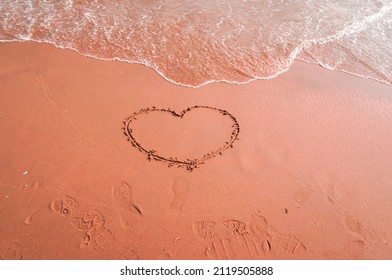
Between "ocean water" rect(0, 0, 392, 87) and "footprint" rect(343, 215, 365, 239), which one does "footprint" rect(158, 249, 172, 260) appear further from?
"ocean water" rect(0, 0, 392, 87)

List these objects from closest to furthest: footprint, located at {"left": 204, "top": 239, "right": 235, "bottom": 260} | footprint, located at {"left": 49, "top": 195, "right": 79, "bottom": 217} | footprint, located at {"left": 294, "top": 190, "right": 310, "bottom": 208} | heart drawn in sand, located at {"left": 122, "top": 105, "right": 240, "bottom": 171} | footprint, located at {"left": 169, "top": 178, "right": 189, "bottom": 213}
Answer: footprint, located at {"left": 204, "top": 239, "right": 235, "bottom": 260} < footprint, located at {"left": 49, "top": 195, "right": 79, "bottom": 217} < footprint, located at {"left": 169, "top": 178, "right": 189, "bottom": 213} < footprint, located at {"left": 294, "top": 190, "right": 310, "bottom": 208} < heart drawn in sand, located at {"left": 122, "top": 105, "right": 240, "bottom": 171}

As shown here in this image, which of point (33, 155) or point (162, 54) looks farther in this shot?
point (162, 54)

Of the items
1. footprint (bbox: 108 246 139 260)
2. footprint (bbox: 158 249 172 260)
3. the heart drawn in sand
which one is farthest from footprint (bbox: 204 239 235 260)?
the heart drawn in sand

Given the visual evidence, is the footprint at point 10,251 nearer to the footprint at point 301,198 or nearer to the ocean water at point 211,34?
the footprint at point 301,198

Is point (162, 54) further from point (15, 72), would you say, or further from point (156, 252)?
point (156, 252)

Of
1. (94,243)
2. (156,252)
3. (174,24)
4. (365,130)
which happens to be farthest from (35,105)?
(365,130)

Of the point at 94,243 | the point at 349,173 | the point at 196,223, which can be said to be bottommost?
the point at 94,243

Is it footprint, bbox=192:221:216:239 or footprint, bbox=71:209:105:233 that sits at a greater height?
footprint, bbox=192:221:216:239
